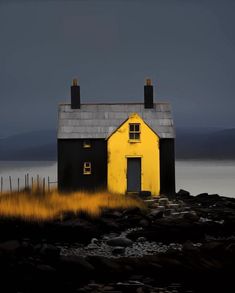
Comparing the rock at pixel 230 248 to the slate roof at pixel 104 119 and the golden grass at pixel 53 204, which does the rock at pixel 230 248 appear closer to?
the golden grass at pixel 53 204

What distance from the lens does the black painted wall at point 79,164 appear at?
89.8ft

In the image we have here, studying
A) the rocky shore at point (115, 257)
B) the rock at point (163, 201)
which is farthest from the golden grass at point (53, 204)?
the rock at point (163, 201)

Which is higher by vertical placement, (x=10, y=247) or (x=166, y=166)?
(x=166, y=166)

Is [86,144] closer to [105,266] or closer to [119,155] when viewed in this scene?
[119,155]

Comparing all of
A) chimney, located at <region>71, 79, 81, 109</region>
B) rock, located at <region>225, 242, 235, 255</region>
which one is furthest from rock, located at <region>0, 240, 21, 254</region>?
chimney, located at <region>71, 79, 81, 109</region>

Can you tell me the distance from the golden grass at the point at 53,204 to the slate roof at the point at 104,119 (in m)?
3.67

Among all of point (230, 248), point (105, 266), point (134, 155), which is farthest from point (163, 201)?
point (105, 266)

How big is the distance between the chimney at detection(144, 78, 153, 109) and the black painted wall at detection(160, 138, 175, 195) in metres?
2.42

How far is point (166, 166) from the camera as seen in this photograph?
27.4m

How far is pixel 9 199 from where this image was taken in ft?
66.8

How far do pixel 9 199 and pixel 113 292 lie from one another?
10.1 meters

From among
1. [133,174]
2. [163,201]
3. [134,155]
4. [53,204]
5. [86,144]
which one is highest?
[86,144]

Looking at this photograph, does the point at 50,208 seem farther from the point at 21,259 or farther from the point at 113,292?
the point at 113,292

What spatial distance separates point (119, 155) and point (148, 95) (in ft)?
12.6
